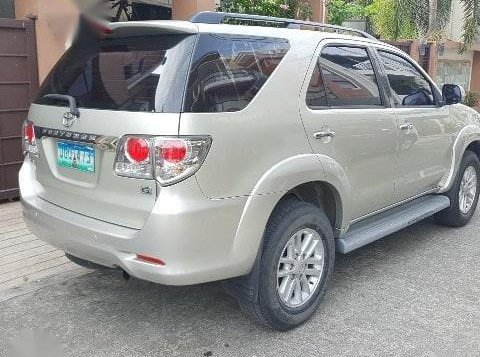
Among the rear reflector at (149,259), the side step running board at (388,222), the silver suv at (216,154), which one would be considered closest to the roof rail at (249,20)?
the silver suv at (216,154)

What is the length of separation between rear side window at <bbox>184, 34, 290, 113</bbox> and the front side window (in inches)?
56.3

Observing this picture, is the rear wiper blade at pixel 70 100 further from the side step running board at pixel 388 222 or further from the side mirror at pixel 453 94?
the side mirror at pixel 453 94

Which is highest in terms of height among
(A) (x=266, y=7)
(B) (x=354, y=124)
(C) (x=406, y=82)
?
(A) (x=266, y=7)

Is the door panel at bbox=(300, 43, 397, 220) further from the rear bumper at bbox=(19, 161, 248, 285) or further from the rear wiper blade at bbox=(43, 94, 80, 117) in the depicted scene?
the rear wiper blade at bbox=(43, 94, 80, 117)

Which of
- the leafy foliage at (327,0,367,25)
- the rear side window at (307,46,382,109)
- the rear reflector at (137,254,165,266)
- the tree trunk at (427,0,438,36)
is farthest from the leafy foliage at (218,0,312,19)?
the leafy foliage at (327,0,367,25)

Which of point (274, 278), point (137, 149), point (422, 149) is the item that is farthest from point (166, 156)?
point (422, 149)

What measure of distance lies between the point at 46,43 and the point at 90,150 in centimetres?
358

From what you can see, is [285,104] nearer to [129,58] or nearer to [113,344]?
[129,58]

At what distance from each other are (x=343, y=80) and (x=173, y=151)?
5.28 feet

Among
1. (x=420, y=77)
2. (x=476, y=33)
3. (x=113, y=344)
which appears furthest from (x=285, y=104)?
(x=476, y=33)

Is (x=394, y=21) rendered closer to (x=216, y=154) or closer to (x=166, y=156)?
(x=216, y=154)

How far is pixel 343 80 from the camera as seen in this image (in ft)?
12.2

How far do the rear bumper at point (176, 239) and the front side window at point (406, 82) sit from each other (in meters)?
2.06

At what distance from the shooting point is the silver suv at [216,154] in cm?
271
